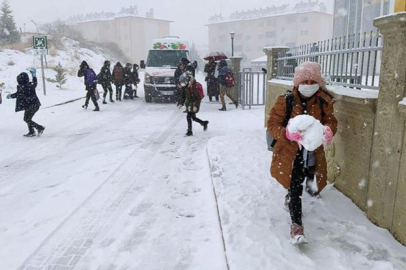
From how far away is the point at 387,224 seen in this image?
10.1 feet

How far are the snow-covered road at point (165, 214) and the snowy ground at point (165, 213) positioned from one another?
1cm

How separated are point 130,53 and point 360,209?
64331 millimetres

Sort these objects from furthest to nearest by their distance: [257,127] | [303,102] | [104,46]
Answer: [104,46] < [257,127] < [303,102]

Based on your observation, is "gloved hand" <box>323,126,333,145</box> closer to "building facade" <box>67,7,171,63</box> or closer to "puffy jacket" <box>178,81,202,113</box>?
"puffy jacket" <box>178,81,202,113</box>

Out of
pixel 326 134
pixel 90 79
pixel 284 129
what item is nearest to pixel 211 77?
pixel 90 79

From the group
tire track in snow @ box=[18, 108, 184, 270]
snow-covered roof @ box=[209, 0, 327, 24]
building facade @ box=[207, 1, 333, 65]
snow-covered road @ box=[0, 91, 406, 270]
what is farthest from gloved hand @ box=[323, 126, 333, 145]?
snow-covered roof @ box=[209, 0, 327, 24]

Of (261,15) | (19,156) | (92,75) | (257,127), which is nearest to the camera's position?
(19,156)

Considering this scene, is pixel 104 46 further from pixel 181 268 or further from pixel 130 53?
pixel 181 268

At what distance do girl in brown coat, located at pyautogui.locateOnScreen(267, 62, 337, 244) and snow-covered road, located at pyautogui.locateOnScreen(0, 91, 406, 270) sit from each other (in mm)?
433

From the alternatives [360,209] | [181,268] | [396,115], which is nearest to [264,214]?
[360,209]

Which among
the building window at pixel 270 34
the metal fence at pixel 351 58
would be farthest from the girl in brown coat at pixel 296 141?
the building window at pixel 270 34

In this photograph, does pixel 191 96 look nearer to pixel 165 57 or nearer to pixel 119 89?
pixel 165 57

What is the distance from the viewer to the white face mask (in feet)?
9.65

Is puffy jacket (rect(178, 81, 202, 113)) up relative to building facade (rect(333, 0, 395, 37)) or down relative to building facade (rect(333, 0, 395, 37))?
down
